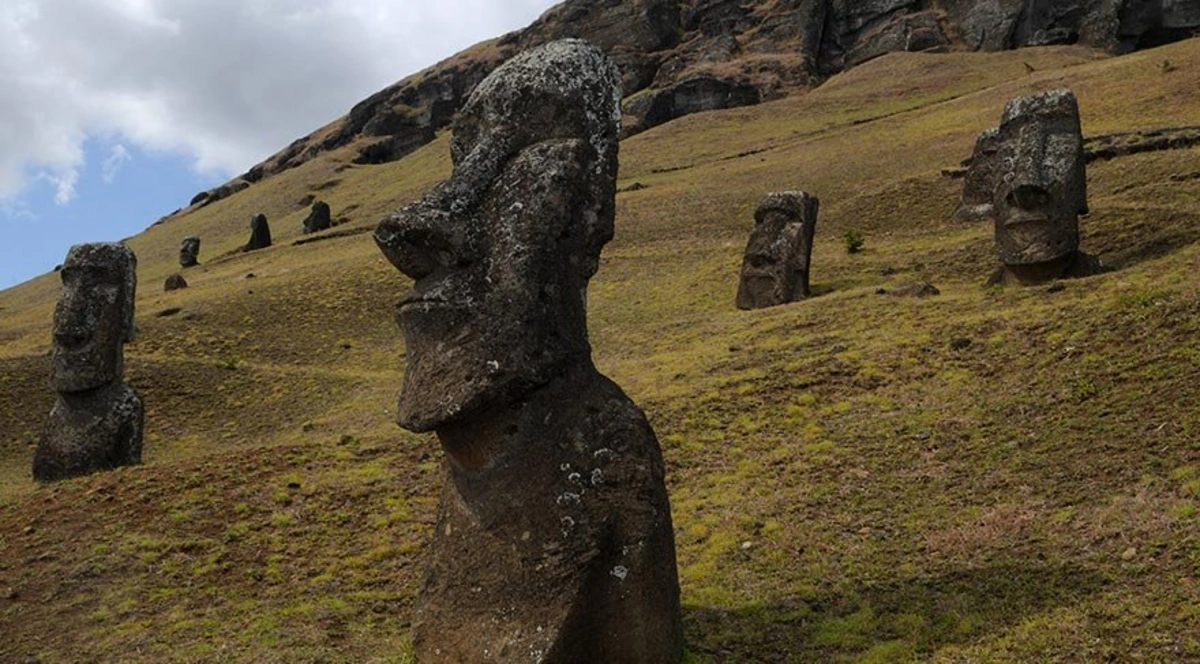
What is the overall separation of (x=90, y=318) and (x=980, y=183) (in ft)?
78.4

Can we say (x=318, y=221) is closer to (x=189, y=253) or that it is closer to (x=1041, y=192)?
(x=189, y=253)

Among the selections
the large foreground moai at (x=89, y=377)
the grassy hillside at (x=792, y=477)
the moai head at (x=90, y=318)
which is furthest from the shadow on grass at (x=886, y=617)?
the moai head at (x=90, y=318)

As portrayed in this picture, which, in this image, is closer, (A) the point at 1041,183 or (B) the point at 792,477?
(B) the point at 792,477

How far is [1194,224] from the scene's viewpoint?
2105 centimetres

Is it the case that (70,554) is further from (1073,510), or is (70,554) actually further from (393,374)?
(393,374)

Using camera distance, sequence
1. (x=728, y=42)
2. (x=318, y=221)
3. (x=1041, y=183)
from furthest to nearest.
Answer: (x=728, y=42) → (x=318, y=221) → (x=1041, y=183)

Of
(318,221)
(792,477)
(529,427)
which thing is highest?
(318,221)

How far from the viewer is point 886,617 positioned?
7.70 m

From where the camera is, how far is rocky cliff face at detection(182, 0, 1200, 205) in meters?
82.3

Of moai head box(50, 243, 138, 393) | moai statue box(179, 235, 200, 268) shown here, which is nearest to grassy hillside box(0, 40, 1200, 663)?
moai head box(50, 243, 138, 393)

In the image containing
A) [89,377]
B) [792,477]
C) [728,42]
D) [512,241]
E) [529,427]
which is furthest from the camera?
[728,42]

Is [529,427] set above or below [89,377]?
below

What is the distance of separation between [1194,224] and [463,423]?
1919 centimetres

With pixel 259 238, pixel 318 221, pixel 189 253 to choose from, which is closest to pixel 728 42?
pixel 318 221
